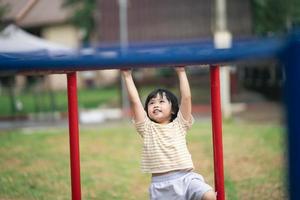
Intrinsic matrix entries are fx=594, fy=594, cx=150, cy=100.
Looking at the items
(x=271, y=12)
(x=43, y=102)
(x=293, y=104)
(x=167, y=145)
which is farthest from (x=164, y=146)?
(x=271, y=12)

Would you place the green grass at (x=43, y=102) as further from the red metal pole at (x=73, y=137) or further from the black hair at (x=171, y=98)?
the black hair at (x=171, y=98)

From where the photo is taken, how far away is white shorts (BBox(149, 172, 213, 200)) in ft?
7.55

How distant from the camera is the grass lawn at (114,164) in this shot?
144 inches

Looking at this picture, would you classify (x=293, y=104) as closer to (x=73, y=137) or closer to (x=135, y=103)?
(x=135, y=103)

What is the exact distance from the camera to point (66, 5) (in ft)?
56.4

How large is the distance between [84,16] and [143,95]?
5.95 meters

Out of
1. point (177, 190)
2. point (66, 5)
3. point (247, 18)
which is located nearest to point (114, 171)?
point (177, 190)

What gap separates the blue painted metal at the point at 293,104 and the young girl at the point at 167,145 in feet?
2.51

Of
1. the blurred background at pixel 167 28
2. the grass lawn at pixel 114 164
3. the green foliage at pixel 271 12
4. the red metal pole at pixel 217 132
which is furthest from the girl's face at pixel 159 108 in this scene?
the green foliage at pixel 271 12

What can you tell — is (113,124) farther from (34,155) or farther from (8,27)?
(34,155)

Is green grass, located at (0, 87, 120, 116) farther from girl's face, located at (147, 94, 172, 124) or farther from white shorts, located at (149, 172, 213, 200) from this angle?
white shorts, located at (149, 172, 213, 200)

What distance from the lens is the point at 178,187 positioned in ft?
7.65

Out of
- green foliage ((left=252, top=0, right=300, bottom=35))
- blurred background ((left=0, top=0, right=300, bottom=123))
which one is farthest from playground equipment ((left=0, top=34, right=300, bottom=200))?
green foliage ((left=252, top=0, right=300, bottom=35))

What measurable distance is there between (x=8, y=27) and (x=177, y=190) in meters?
6.82
